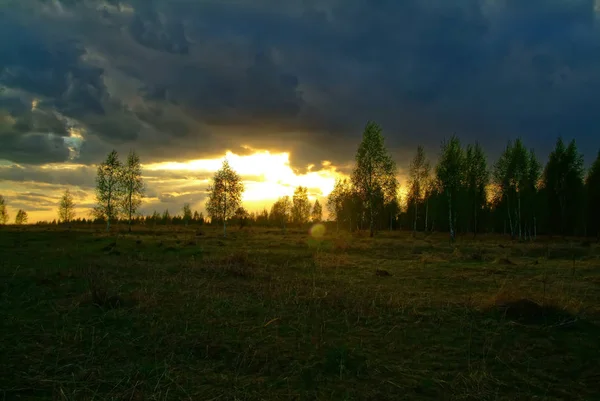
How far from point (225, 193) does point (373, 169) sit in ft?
93.1

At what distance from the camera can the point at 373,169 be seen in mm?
49719

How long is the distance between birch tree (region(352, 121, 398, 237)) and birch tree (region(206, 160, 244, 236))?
24270 mm

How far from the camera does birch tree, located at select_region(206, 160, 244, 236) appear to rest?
64.4 metres

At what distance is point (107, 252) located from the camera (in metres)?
23.4

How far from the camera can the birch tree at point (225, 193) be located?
64.4 m

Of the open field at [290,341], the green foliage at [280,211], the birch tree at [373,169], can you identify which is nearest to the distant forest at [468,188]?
the birch tree at [373,169]

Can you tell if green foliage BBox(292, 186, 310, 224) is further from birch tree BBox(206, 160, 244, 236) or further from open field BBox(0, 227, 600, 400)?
open field BBox(0, 227, 600, 400)

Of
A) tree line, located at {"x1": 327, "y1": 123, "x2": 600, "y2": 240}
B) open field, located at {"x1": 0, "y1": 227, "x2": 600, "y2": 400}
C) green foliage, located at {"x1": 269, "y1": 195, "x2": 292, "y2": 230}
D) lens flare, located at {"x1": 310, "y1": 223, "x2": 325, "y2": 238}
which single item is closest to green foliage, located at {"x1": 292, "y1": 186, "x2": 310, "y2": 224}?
green foliage, located at {"x1": 269, "y1": 195, "x2": 292, "y2": 230}

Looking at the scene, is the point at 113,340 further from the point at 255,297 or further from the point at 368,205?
the point at 368,205

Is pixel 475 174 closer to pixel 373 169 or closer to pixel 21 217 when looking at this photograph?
pixel 373 169

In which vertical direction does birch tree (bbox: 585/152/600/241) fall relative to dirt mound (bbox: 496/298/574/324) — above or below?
above

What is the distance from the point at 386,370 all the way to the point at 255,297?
572 centimetres

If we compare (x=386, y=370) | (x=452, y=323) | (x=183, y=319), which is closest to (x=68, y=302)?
(x=183, y=319)

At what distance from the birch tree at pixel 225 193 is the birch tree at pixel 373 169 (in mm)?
24270
